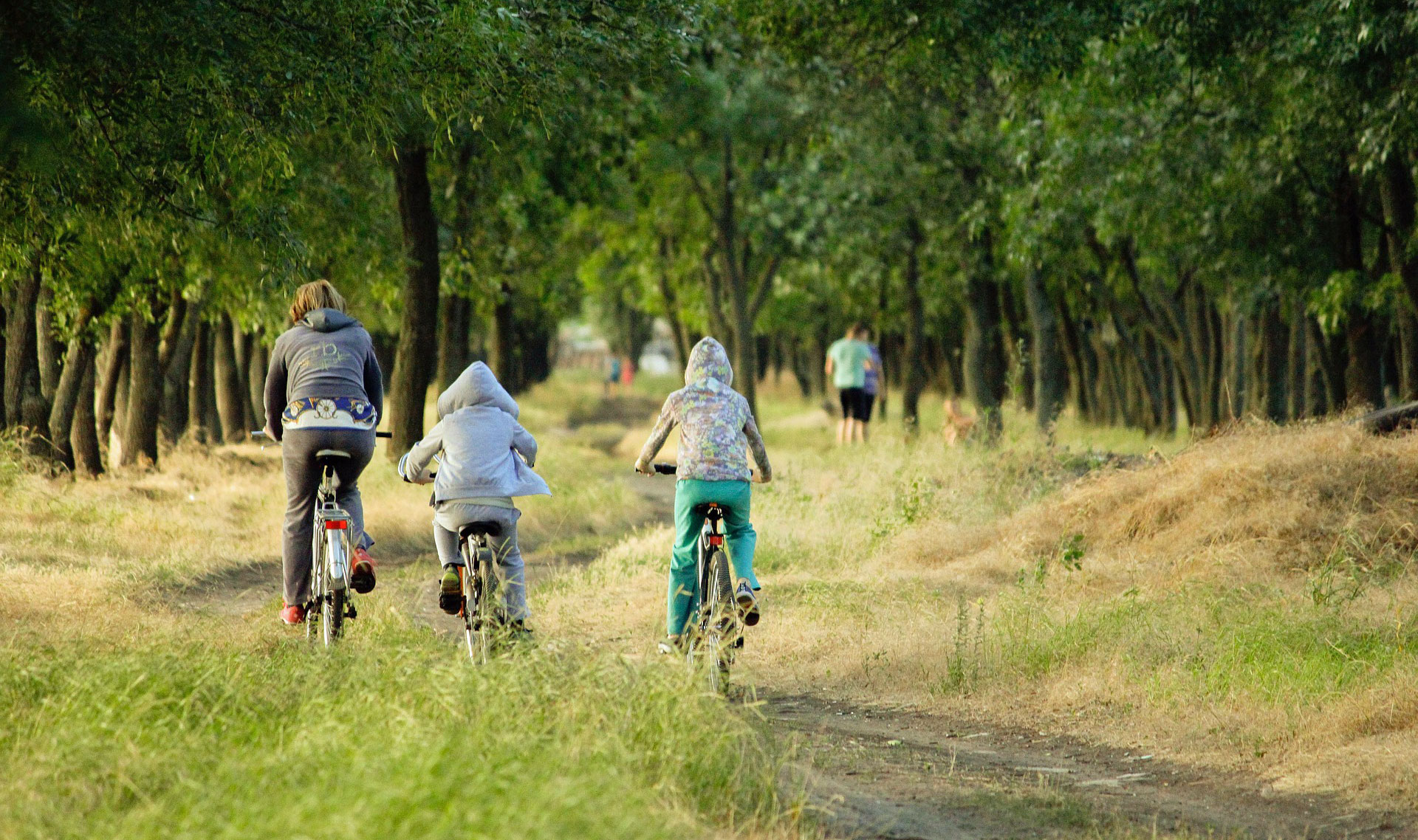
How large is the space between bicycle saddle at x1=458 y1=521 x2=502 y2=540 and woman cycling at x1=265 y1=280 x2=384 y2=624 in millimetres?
528

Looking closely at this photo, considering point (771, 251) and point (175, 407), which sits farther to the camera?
point (771, 251)

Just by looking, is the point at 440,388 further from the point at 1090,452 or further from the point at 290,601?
the point at 290,601

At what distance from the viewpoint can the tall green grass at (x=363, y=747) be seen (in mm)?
4188

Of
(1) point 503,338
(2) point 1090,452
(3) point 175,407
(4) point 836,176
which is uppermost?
(4) point 836,176

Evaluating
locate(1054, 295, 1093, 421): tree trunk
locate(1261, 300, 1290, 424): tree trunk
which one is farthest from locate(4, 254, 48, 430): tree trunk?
locate(1054, 295, 1093, 421): tree trunk

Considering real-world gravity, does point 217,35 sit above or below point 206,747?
above

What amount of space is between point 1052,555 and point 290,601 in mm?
5993

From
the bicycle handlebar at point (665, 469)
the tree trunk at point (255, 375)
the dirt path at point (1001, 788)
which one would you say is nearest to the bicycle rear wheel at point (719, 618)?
the dirt path at point (1001, 788)

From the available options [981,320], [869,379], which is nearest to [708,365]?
[869,379]

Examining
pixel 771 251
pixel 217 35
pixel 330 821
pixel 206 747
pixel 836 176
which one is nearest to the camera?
pixel 330 821

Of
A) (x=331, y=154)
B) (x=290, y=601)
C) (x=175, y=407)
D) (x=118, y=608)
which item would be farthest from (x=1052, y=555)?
(x=175, y=407)

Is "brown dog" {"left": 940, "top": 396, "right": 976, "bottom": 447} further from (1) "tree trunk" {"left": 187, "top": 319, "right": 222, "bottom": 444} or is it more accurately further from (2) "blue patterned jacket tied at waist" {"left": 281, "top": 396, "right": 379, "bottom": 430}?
(1) "tree trunk" {"left": 187, "top": 319, "right": 222, "bottom": 444}

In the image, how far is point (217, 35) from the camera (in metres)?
7.15

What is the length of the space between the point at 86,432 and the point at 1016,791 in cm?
1442
